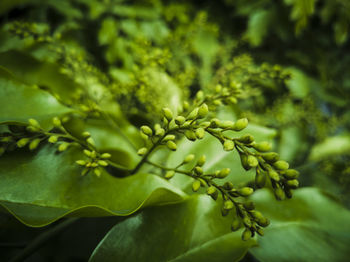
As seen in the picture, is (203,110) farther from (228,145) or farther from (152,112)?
(152,112)

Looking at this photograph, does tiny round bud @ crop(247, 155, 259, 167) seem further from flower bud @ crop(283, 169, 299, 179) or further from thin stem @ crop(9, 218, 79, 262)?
thin stem @ crop(9, 218, 79, 262)

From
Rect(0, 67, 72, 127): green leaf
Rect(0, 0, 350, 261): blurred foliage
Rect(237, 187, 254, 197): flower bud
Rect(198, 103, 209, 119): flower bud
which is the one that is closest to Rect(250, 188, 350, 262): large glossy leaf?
Rect(0, 0, 350, 261): blurred foliage

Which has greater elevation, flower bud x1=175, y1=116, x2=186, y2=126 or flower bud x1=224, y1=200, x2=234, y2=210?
flower bud x1=175, y1=116, x2=186, y2=126

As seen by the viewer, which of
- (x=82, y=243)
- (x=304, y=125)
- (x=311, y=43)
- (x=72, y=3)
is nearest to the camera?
(x=82, y=243)

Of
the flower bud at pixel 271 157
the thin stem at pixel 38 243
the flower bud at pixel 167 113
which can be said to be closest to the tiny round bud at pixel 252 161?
the flower bud at pixel 271 157

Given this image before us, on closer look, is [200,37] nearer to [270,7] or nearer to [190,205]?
[270,7]

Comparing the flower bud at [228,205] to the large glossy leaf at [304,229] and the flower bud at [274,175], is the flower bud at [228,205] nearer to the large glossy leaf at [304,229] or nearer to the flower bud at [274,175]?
the flower bud at [274,175]

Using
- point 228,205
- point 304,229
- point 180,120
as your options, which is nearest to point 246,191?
point 228,205

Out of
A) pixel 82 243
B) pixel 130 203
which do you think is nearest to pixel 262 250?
pixel 130 203
